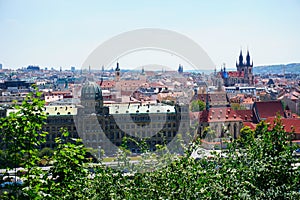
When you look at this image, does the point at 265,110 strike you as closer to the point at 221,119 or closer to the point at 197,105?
the point at 221,119

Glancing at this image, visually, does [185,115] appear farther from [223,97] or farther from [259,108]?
[223,97]

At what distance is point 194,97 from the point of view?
5316 centimetres

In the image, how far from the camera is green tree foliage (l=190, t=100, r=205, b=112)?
45.6 meters

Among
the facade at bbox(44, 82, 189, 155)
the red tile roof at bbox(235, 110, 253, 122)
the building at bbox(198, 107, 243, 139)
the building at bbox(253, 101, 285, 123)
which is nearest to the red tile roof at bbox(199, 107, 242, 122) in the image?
the building at bbox(198, 107, 243, 139)

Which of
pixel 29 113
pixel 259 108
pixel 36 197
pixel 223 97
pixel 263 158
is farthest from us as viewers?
pixel 223 97

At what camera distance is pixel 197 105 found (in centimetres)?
4719

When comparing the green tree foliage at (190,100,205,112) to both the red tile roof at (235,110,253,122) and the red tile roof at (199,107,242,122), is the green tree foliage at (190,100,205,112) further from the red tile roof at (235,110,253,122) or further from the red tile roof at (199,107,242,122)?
the red tile roof at (199,107,242,122)

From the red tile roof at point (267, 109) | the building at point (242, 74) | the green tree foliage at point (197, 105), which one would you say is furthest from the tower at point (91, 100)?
the building at point (242, 74)

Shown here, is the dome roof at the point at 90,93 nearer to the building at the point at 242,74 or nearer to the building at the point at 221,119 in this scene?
the building at the point at 221,119

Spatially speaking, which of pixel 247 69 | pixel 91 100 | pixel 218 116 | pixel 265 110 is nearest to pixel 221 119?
pixel 218 116

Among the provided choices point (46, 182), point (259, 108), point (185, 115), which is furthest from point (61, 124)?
point (46, 182)

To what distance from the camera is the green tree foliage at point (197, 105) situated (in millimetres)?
45578

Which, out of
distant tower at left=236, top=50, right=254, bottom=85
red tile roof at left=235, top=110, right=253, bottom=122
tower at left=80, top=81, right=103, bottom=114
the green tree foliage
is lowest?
red tile roof at left=235, top=110, right=253, bottom=122

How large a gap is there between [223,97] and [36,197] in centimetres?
4642
